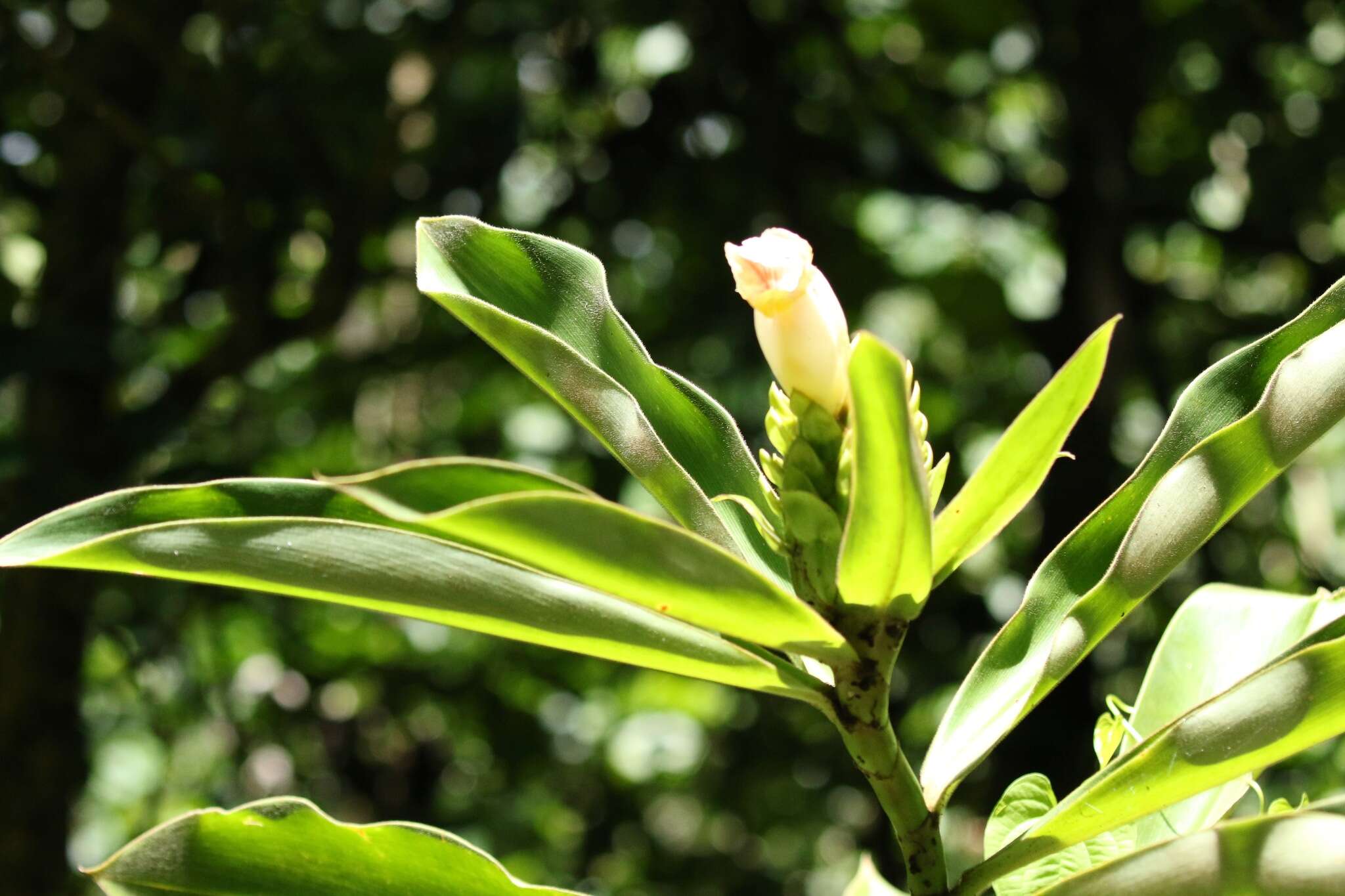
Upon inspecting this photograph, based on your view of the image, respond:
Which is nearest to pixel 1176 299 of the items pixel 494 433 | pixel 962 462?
pixel 962 462

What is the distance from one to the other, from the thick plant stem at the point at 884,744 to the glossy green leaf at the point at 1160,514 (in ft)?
0.06

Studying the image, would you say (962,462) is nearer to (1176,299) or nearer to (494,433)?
(1176,299)

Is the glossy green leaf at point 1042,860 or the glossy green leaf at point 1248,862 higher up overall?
the glossy green leaf at point 1248,862

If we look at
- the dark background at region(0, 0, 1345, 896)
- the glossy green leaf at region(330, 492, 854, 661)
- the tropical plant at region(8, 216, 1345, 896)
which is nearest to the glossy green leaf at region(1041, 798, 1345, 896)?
the tropical plant at region(8, 216, 1345, 896)

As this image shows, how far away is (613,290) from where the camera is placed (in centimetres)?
182

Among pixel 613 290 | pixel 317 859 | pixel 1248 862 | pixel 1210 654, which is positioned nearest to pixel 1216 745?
pixel 1248 862

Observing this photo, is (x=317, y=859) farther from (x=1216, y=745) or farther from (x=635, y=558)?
(x=1216, y=745)

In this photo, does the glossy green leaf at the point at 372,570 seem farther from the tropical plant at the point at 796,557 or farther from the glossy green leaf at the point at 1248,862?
the glossy green leaf at the point at 1248,862

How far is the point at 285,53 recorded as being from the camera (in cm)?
155

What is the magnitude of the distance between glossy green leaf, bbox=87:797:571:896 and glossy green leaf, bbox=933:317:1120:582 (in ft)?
0.58

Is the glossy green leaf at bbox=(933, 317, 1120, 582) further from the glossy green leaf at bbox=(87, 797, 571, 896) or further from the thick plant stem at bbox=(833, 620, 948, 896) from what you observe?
the glossy green leaf at bbox=(87, 797, 571, 896)

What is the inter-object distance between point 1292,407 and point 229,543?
0.32 meters

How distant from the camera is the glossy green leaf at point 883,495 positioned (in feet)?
1.10

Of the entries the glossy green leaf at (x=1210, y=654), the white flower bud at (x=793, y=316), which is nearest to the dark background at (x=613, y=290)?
the glossy green leaf at (x=1210, y=654)
